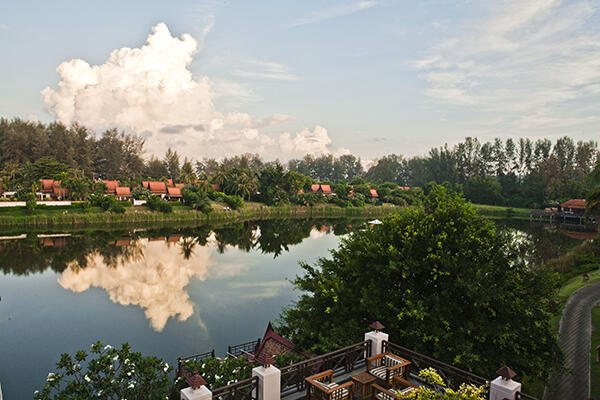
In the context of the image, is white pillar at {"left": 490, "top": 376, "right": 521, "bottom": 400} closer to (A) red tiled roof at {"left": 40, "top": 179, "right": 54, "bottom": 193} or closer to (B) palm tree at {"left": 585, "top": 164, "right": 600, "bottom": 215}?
(B) palm tree at {"left": 585, "top": 164, "right": 600, "bottom": 215}

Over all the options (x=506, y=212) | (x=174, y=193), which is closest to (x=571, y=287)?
(x=174, y=193)

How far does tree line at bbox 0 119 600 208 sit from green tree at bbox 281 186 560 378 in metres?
57.4

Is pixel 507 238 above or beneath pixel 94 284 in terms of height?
above

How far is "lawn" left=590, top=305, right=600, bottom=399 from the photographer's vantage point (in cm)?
1090

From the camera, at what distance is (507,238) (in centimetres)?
1100

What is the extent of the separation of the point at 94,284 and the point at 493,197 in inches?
2951

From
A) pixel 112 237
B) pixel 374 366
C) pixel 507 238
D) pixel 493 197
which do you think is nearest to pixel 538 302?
pixel 507 238

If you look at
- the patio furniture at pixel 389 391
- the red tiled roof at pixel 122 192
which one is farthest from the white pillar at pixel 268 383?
the red tiled roof at pixel 122 192

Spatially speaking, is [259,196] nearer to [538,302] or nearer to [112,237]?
[112,237]

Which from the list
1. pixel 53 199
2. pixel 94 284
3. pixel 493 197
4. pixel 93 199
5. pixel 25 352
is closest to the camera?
pixel 25 352

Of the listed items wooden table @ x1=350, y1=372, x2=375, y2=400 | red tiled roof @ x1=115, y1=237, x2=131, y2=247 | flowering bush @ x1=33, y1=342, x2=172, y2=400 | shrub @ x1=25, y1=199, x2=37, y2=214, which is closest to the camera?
flowering bush @ x1=33, y1=342, x2=172, y2=400

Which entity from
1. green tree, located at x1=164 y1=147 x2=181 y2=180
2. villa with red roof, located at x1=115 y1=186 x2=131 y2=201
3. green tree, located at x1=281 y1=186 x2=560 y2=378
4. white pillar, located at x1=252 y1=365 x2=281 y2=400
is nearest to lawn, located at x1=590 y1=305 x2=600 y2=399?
green tree, located at x1=281 y1=186 x2=560 y2=378

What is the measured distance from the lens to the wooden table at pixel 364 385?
7672 mm

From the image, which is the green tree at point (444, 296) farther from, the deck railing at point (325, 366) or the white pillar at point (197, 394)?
the white pillar at point (197, 394)
